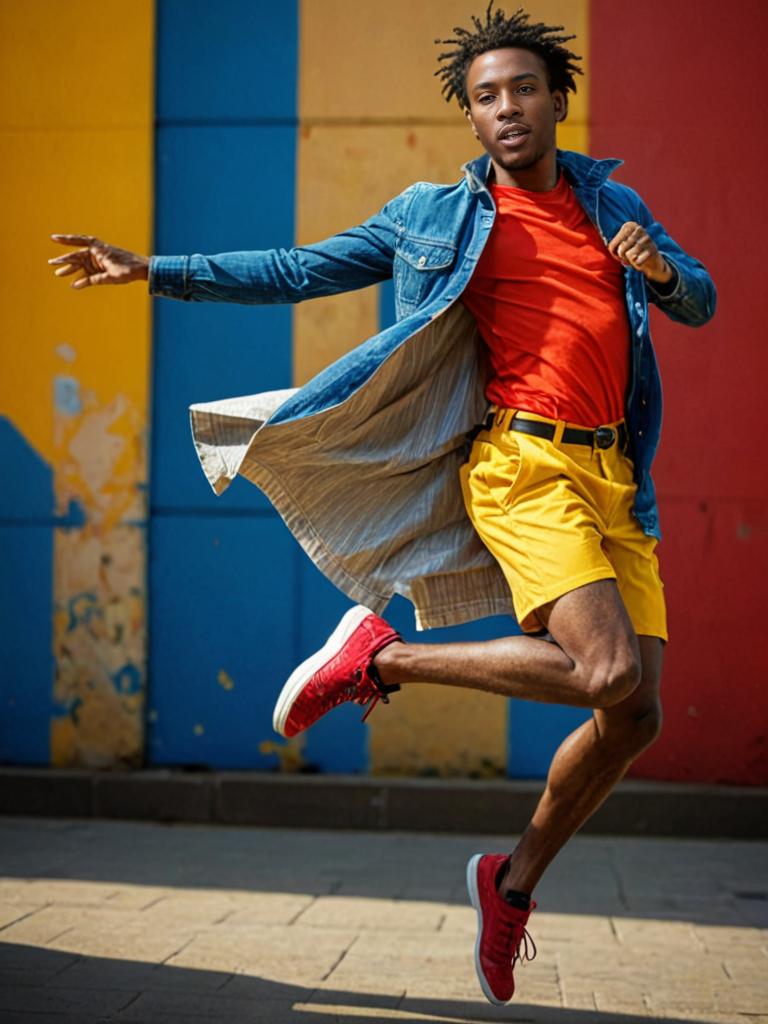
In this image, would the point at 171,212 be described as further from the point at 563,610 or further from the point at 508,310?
the point at 563,610

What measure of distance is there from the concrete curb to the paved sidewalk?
4.9 inches

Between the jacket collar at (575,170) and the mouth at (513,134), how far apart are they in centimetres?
13

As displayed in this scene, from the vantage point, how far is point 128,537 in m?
8.02

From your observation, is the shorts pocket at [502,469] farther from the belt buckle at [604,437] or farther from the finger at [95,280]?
the finger at [95,280]

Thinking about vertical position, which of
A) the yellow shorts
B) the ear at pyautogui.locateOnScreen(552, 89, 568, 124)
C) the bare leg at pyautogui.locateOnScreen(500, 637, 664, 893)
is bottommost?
the bare leg at pyautogui.locateOnScreen(500, 637, 664, 893)

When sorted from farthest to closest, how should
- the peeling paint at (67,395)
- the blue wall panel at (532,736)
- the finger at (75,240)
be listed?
the peeling paint at (67,395)
the blue wall panel at (532,736)
the finger at (75,240)

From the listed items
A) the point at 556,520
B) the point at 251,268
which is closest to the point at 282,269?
the point at 251,268

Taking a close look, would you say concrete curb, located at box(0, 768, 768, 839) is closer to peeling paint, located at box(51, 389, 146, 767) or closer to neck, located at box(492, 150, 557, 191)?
peeling paint, located at box(51, 389, 146, 767)

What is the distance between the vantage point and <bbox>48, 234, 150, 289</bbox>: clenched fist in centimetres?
402

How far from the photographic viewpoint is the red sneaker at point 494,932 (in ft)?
13.0

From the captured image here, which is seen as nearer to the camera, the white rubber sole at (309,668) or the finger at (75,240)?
the finger at (75,240)

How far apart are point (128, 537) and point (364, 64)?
2903 mm

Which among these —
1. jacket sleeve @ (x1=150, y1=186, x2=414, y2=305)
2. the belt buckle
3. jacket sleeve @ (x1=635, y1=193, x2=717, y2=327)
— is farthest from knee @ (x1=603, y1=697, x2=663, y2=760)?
jacket sleeve @ (x1=150, y1=186, x2=414, y2=305)

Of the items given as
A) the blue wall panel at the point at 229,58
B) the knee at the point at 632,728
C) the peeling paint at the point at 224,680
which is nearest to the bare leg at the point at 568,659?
the knee at the point at 632,728
